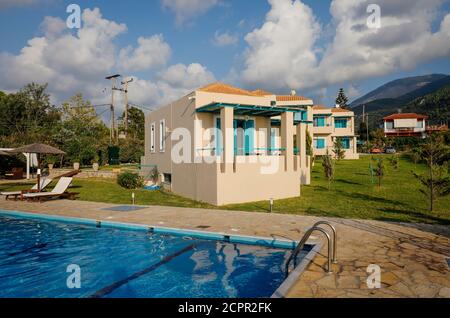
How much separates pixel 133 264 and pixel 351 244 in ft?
17.9

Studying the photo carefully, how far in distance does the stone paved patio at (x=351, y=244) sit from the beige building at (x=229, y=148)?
9.00 feet

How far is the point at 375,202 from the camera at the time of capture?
14625mm

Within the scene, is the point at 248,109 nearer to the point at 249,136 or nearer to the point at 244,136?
the point at 244,136

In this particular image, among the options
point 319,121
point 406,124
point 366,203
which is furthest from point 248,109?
point 406,124

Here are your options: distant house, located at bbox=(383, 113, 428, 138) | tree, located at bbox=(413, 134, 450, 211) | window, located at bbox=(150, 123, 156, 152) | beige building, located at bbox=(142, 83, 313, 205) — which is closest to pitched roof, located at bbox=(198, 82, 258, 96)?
beige building, located at bbox=(142, 83, 313, 205)

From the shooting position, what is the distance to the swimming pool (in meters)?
6.46

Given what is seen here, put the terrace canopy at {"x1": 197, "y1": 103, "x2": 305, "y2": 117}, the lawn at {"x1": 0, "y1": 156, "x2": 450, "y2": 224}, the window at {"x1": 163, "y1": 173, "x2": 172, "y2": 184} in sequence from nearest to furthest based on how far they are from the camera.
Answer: the lawn at {"x1": 0, "y1": 156, "x2": 450, "y2": 224}
the terrace canopy at {"x1": 197, "y1": 103, "x2": 305, "y2": 117}
the window at {"x1": 163, "y1": 173, "x2": 172, "y2": 184}

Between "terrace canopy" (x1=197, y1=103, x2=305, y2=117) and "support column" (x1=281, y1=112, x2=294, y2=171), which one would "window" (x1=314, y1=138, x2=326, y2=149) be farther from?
"support column" (x1=281, y1=112, x2=294, y2=171)

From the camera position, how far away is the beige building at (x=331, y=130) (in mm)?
44875

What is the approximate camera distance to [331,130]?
45219mm

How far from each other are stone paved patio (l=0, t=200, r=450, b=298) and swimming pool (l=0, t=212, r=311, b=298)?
2.74ft
